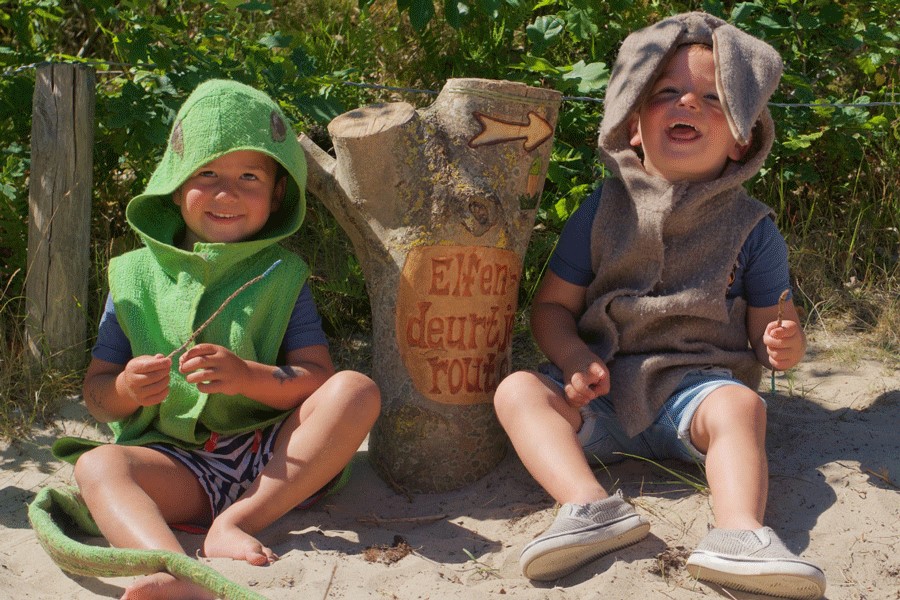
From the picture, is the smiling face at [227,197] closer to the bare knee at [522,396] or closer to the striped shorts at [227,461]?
the striped shorts at [227,461]

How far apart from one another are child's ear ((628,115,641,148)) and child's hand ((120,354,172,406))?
1.51m

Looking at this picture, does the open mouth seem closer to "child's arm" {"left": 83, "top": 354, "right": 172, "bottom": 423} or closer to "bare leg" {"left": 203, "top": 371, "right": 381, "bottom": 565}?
"bare leg" {"left": 203, "top": 371, "right": 381, "bottom": 565}

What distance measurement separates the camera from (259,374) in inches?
111

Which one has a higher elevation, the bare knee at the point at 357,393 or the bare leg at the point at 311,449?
the bare knee at the point at 357,393

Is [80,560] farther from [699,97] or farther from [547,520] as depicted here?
[699,97]

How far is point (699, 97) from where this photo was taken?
2.95m

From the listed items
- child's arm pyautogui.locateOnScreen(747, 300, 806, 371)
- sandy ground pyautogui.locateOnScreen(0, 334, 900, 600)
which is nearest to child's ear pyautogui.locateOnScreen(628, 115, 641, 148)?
child's arm pyautogui.locateOnScreen(747, 300, 806, 371)

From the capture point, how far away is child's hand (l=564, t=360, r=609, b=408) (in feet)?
9.43

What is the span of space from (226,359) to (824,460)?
1.74 m

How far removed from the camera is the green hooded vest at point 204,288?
2891 mm

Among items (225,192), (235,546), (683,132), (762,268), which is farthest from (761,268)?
(235,546)

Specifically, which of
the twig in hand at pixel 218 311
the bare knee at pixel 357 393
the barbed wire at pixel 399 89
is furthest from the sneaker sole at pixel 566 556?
the barbed wire at pixel 399 89

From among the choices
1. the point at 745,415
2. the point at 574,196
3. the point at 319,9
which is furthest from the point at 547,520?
the point at 319,9

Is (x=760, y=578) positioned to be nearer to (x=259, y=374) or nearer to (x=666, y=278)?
(x=666, y=278)
